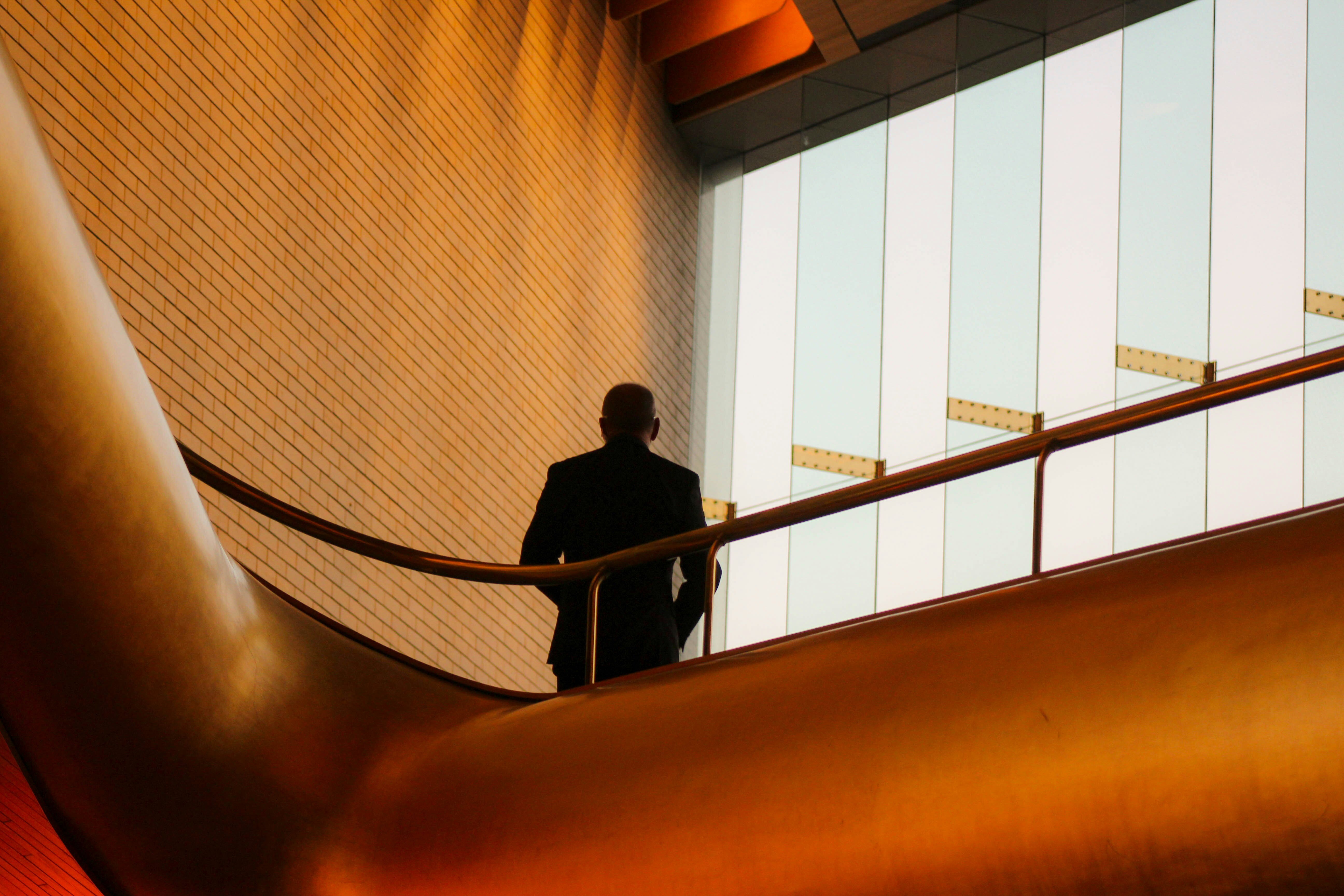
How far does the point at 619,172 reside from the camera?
1273 cm

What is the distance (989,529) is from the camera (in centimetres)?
1158

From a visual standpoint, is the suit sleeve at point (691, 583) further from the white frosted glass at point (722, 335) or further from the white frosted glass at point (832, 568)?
the white frosted glass at point (722, 335)

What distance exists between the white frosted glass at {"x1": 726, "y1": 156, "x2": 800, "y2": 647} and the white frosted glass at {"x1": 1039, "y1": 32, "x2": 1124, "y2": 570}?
221 cm

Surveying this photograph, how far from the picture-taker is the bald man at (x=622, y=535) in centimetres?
567

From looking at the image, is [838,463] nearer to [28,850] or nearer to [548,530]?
[548,530]

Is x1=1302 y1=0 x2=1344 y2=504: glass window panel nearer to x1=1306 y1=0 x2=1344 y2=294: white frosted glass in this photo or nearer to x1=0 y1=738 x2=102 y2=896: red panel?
x1=1306 y1=0 x2=1344 y2=294: white frosted glass

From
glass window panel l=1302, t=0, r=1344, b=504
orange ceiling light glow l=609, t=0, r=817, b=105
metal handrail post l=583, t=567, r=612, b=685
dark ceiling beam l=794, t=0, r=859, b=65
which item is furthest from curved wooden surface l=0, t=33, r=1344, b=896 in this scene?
orange ceiling light glow l=609, t=0, r=817, b=105

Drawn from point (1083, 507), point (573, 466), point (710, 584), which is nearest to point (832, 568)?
point (1083, 507)

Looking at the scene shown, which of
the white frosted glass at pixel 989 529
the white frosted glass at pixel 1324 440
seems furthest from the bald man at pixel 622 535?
the white frosted glass at pixel 1324 440

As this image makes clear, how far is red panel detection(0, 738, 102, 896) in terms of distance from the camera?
5062 millimetres

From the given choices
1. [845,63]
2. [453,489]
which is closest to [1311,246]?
[845,63]

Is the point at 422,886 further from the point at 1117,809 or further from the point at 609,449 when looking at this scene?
the point at 1117,809

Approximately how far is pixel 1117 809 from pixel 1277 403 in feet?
27.3

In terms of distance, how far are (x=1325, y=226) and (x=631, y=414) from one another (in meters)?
7.78
